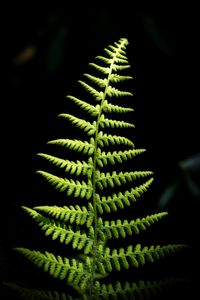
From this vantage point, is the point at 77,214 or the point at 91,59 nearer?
the point at 77,214

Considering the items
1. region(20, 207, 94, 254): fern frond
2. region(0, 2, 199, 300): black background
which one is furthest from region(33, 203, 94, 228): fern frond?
region(0, 2, 199, 300): black background

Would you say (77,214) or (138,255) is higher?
(77,214)

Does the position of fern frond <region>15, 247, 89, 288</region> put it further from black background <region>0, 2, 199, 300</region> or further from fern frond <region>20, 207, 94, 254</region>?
black background <region>0, 2, 199, 300</region>

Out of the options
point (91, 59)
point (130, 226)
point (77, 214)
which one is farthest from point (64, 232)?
point (91, 59)

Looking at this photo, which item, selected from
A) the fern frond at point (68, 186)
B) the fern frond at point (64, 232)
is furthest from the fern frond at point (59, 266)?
the fern frond at point (68, 186)

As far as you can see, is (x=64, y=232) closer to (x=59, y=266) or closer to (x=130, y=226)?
(x=59, y=266)

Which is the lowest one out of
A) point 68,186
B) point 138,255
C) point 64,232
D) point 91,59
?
point 138,255

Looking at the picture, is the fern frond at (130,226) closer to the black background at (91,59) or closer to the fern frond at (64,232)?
the fern frond at (64,232)

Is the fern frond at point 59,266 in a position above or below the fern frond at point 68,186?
below

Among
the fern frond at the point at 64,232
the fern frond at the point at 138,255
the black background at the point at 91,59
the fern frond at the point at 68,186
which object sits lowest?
the fern frond at the point at 138,255
